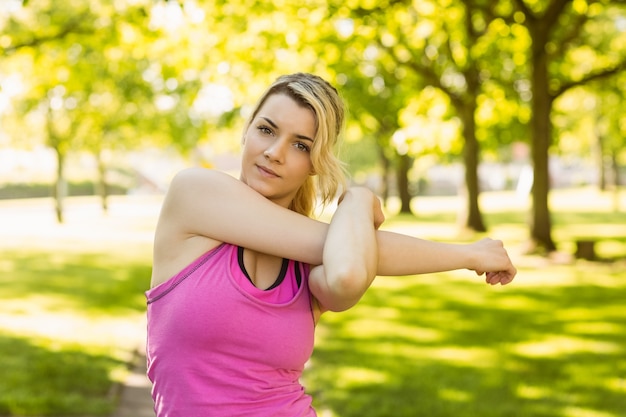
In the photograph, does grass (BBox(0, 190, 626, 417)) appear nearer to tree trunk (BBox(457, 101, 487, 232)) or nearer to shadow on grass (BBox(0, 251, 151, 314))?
shadow on grass (BBox(0, 251, 151, 314))

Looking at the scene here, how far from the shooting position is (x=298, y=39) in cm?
1700

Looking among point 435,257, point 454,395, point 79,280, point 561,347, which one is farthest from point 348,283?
point 79,280

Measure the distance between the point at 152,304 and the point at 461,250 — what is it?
0.85 metres

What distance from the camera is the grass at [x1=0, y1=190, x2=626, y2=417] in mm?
6605

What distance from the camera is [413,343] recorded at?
9.34 meters

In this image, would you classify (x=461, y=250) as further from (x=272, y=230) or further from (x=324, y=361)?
(x=324, y=361)

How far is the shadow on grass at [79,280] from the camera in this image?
509 inches

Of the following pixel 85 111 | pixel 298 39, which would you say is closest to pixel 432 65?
pixel 298 39

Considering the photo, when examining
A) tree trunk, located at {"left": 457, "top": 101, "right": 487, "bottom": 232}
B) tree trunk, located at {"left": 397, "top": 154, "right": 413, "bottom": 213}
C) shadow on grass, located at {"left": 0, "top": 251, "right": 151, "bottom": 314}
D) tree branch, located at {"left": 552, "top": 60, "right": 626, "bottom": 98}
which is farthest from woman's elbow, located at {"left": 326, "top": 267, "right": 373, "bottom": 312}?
tree trunk, located at {"left": 397, "top": 154, "right": 413, "bottom": 213}

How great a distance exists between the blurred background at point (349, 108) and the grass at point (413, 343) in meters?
0.04

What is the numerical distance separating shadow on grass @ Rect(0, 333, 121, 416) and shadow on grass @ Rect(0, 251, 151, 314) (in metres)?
3.21

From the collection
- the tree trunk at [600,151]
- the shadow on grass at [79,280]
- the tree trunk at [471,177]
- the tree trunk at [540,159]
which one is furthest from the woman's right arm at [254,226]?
the tree trunk at [600,151]

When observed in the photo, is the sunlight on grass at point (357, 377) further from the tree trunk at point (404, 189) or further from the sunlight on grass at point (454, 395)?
the tree trunk at point (404, 189)

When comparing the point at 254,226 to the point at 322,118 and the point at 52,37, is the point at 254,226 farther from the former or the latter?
the point at 52,37
